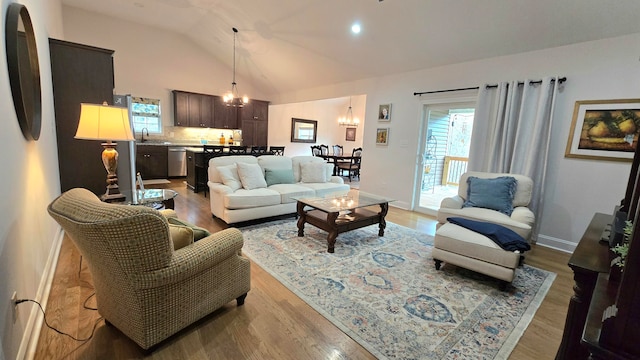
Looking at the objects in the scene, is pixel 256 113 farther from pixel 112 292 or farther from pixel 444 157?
pixel 112 292

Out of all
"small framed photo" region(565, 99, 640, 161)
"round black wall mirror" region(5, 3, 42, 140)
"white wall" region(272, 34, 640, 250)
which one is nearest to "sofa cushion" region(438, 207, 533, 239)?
"white wall" region(272, 34, 640, 250)

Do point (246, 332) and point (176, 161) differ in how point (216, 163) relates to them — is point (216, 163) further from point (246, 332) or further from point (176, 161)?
point (176, 161)

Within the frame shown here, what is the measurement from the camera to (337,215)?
3.08 meters

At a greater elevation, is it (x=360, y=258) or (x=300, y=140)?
(x=300, y=140)

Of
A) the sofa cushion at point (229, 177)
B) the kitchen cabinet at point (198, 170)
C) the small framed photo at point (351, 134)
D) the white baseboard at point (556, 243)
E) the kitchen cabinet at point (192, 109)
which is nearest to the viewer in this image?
the white baseboard at point (556, 243)

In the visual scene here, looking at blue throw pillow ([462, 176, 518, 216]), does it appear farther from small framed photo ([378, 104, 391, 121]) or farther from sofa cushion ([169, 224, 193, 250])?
sofa cushion ([169, 224, 193, 250])

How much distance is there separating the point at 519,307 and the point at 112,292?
2.87 m

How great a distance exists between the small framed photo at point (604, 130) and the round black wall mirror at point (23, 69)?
16.9 ft

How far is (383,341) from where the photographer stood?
5.83ft

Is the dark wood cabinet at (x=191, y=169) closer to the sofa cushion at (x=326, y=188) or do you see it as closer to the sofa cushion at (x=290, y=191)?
the sofa cushion at (x=290, y=191)

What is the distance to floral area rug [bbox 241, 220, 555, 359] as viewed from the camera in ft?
5.91

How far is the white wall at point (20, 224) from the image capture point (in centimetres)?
135

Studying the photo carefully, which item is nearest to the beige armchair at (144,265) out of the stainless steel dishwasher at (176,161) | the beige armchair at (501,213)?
the beige armchair at (501,213)

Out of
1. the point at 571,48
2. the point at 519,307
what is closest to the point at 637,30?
the point at 571,48
